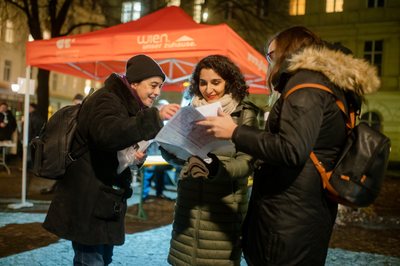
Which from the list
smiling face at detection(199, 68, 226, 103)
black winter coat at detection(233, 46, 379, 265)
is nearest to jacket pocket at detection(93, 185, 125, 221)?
black winter coat at detection(233, 46, 379, 265)

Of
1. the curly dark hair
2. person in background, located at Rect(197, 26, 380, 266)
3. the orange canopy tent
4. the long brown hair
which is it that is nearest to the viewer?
person in background, located at Rect(197, 26, 380, 266)

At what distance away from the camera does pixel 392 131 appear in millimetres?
25562

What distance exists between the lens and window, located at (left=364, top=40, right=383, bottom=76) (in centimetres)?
2648

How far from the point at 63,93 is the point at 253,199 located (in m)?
39.6

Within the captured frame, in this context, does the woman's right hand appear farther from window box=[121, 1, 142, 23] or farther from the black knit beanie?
window box=[121, 1, 142, 23]

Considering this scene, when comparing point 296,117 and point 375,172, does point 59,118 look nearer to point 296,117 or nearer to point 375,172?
point 296,117

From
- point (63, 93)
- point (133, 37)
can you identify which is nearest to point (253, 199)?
point (133, 37)

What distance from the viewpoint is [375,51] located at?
2664cm

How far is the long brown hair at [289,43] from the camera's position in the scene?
6.38 feet

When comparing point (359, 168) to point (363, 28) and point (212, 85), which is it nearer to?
point (212, 85)

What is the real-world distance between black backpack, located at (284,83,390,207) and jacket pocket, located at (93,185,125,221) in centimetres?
115

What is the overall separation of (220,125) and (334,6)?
28.5m

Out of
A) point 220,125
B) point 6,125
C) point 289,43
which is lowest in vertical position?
point 6,125

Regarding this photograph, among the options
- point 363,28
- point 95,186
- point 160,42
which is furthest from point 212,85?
point 363,28
